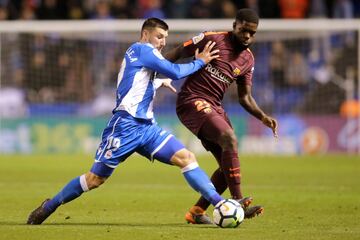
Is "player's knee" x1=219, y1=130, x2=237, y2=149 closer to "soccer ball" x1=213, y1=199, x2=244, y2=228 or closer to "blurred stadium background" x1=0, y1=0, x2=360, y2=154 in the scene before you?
"soccer ball" x1=213, y1=199, x2=244, y2=228

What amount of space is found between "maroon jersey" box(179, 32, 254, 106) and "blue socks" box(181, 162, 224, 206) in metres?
1.21

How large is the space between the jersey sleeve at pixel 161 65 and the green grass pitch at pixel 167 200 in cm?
158

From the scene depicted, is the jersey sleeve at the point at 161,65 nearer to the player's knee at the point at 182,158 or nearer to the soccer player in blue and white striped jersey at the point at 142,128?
the soccer player in blue and white striped jersey at the point at 142,128

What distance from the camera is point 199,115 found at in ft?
34.9

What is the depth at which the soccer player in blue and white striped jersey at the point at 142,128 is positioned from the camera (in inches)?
388

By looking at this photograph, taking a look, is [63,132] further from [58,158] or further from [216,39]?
[216,39]

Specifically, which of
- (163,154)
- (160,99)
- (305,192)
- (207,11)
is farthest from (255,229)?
(207,11)

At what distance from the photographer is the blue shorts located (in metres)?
9.91

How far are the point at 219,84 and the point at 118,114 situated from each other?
1.42m

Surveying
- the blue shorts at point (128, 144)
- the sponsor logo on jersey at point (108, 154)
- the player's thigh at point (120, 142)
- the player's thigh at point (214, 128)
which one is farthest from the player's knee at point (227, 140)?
the sponsor logo on jersey at point (108, 154)

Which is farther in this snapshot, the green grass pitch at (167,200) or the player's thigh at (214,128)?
the player's thigh at (214,128)

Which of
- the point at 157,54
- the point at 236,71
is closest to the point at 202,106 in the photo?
the point at 236,71

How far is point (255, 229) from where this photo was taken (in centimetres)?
996

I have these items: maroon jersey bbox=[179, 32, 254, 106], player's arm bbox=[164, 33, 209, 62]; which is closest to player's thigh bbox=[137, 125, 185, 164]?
maroon jersey bbox=[179, 32, 254, 106]
